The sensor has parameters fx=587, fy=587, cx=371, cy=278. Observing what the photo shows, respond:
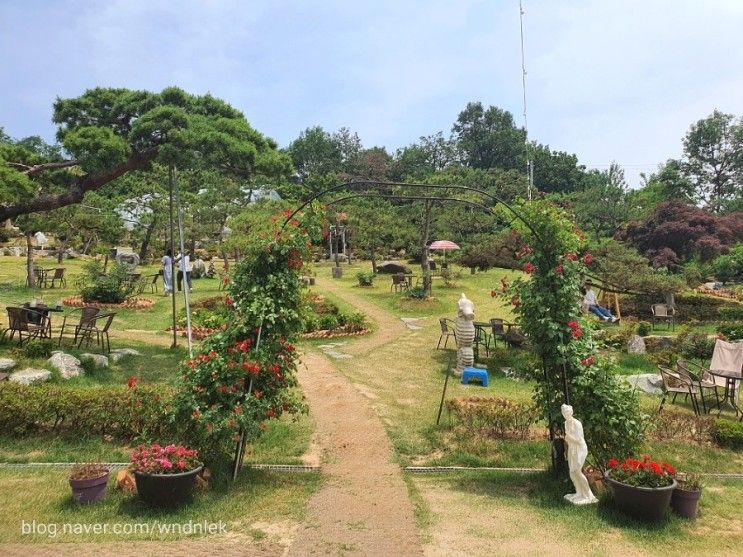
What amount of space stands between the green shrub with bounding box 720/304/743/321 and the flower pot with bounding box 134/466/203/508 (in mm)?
19914

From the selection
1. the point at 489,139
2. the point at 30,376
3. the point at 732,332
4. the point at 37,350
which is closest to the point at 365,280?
the point at 732,332

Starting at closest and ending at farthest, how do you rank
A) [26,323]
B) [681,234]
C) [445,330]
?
1. [26,323]
2. [445,330]
3. [681,234]

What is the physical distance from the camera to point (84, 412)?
766 centimetres

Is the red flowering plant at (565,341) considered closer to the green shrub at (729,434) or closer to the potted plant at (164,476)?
the green shrub at (729,434)

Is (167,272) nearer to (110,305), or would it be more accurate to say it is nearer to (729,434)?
(110,305)

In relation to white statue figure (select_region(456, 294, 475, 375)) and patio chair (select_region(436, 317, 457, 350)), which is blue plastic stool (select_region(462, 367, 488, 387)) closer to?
white statue figure (select_region(456, 294, 475, 375))

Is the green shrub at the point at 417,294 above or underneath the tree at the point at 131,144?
underneath

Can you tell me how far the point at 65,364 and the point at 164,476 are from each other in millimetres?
5567

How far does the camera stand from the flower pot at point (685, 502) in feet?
19.2

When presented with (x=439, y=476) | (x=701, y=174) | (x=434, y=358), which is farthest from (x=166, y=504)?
(x=701, y=174)

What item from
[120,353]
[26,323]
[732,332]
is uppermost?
[26,323]

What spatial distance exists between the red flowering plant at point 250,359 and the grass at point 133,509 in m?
0.58

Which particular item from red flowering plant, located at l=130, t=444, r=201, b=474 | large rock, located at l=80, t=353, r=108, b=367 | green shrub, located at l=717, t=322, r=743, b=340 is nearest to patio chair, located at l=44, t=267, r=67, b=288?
large rock, located at l=80, t=353, r=108, b=367

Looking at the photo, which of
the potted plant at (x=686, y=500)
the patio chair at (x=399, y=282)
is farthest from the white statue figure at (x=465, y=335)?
the patio chair at (x=399, y=282)
